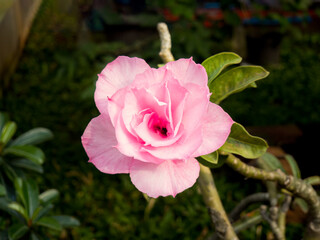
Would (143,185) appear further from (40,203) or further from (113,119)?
(40,203)

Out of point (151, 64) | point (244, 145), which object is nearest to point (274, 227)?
point (244, 145)

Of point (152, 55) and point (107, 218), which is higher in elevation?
point (152, 55)

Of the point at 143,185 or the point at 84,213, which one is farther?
the point at 84,213

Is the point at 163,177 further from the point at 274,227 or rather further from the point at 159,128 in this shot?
the point at 274,227

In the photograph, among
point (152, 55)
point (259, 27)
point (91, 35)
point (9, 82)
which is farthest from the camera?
point (91, 35)

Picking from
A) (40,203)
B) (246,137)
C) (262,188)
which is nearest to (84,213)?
(40,203)

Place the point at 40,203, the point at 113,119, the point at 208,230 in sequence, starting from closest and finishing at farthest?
the point at 113,119 < the point at 40,203 < the point at 208,230
